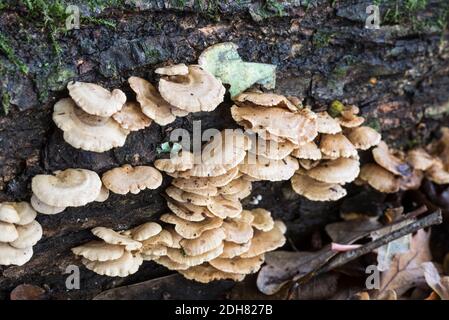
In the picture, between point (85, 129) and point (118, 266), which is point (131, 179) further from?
point (118, 266)

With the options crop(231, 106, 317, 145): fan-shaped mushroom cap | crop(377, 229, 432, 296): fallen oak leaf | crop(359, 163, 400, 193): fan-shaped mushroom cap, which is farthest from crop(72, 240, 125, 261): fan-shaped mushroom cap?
crop(377, 229, 432, 296): fallen oak leaf

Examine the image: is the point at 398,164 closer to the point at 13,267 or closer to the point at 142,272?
the point at 142,272

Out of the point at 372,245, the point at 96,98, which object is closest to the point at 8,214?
the point at 96,98

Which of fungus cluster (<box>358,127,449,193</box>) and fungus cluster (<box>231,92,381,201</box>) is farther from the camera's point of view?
fungus cluster (<box>358,127,449,193</box>)

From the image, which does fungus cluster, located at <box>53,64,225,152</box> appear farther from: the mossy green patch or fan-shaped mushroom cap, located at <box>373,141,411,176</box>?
fan-shaped mushroom cap, located at <box>373,141,411,176</box>

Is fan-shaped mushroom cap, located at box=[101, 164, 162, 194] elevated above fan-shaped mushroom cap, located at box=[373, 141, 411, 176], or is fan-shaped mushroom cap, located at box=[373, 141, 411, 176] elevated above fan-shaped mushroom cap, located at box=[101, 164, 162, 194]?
fan-shaped mushroom cap, located at box=[101, 164, 162, 194]
